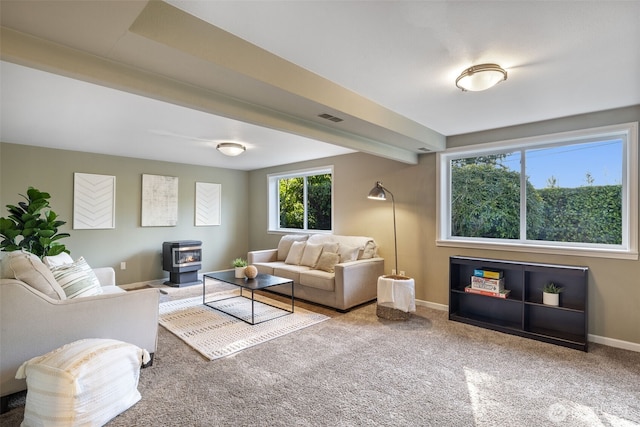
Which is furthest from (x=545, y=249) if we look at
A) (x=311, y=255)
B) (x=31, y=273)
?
(x=31, y=273)

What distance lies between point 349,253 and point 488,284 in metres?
1.76

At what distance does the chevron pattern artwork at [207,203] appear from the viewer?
6.39 meters

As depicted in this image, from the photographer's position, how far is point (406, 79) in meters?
2.43

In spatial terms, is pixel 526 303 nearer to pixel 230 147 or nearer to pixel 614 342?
pixel 614 342

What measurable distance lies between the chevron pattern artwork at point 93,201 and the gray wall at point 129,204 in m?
0.07

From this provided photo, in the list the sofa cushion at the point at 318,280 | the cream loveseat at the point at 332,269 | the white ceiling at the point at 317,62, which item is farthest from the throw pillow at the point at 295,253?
the white ceiling at the point at 317,62

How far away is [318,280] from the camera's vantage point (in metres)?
4.18

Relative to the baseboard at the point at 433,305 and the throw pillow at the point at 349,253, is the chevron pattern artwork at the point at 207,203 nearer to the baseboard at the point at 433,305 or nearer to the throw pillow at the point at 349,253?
the throw pillow at the point at 349,253

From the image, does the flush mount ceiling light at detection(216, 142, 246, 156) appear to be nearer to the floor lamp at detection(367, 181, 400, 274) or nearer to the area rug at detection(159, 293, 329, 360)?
the floor lamp at detection(367, 181, 400, 274)

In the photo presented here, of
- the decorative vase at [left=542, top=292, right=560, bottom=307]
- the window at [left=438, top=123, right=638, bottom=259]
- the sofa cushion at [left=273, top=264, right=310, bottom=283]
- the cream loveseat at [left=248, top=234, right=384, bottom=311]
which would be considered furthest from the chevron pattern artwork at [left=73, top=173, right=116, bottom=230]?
the decorative vase at [left=542, top=292, right=560, bottom=307]

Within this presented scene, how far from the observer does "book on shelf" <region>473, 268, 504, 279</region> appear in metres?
3.54

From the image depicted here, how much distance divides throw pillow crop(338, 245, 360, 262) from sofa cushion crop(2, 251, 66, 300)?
3.11 m

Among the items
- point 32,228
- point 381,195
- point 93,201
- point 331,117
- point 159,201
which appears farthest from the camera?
point 159,201

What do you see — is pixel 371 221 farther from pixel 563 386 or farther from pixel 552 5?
pixel 552 5
